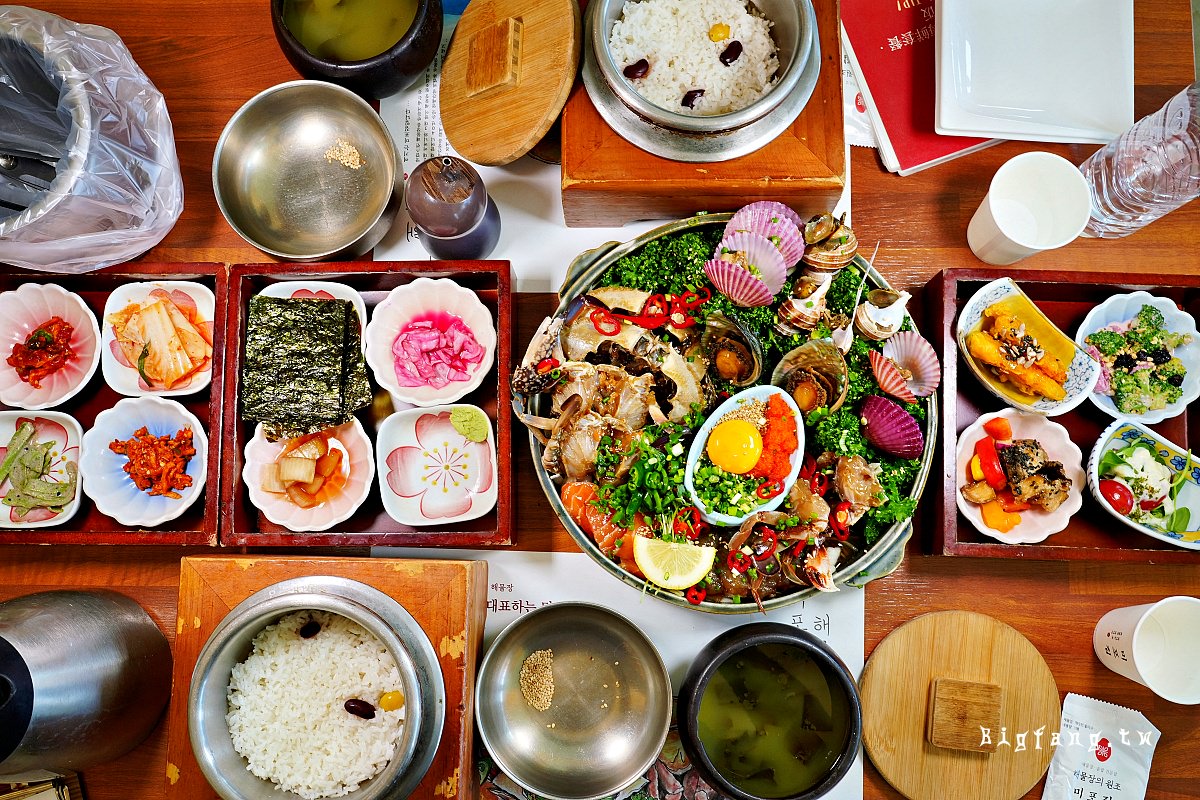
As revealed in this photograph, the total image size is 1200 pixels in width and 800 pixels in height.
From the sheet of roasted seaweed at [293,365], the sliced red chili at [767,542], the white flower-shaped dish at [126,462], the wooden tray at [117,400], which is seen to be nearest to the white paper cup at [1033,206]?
the sliced red chili at [767,542]

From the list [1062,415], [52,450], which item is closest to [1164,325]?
[1062,415]

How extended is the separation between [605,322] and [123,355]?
4.14ft

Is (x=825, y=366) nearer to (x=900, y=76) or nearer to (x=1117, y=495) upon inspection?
(x=1117, y=495)

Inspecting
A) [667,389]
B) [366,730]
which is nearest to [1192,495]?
[667,389]

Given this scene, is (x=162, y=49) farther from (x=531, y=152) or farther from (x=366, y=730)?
(x=366, y=730)

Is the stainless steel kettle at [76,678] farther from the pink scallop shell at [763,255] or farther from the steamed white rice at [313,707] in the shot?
the pink scallop shell at [763,255]

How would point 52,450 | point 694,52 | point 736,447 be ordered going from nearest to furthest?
point 736,447 < point 694,52 < point 52,450

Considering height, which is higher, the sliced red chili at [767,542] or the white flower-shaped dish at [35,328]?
the white flower-shaped dish at [35,328]

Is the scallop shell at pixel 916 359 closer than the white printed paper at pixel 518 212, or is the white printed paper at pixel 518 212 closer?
the scallop shell at pixel 916 359

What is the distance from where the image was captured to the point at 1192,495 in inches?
75.4

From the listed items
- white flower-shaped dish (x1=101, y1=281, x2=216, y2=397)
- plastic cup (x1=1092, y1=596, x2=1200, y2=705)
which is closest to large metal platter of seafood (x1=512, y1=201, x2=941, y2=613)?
plastic cup (x1=1092, y1=596, x2=1200, y2=705)

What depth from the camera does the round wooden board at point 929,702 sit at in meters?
1.95

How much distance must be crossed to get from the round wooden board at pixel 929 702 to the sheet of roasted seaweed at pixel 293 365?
1564mm

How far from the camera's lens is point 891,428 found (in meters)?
1.74
